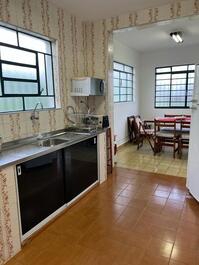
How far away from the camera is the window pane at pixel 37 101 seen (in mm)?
2600

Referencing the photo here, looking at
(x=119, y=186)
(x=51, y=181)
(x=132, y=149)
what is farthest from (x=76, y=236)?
(x=132, y=149)

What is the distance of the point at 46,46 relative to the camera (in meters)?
2.85

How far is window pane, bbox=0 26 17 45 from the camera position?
87.4 inches

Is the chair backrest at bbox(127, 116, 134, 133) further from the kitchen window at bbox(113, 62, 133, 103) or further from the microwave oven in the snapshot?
the microwave oven

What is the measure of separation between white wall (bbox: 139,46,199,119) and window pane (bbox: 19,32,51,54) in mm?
4196

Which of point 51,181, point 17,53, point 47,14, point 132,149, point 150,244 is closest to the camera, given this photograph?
point 150,244

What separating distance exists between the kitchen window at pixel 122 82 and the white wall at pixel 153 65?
67 cm

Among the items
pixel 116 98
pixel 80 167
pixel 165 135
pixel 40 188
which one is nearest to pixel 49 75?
pixel 80 167

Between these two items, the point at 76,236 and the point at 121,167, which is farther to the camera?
the point at 121,167

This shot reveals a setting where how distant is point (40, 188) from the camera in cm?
205

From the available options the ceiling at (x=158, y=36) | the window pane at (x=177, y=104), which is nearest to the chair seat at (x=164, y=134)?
the window pane at (x=177, y=104)

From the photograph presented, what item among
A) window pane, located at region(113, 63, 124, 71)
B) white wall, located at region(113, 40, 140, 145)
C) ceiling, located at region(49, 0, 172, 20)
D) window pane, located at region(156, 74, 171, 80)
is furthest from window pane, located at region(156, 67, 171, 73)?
ceiling, located at region(49, 0, 172, 20)

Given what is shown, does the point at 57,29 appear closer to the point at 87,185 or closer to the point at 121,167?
the point at 87,185

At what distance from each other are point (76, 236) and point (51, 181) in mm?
608
